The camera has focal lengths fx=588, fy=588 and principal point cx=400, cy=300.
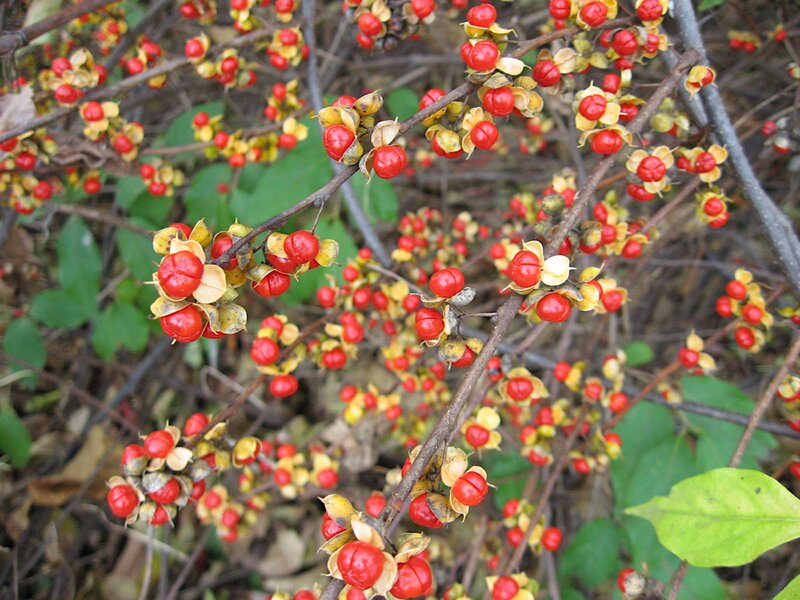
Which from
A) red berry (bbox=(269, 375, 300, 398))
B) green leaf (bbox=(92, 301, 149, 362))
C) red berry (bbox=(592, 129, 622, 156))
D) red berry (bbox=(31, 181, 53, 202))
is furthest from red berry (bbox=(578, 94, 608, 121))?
green leaf (bbox=(92, 301, 149, 362))

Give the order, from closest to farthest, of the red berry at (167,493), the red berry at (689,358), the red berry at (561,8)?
the red berry at (167,493) < the red berry at (561,8) < the red berry at (689,358)

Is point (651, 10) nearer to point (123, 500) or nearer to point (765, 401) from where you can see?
point (765, 401)

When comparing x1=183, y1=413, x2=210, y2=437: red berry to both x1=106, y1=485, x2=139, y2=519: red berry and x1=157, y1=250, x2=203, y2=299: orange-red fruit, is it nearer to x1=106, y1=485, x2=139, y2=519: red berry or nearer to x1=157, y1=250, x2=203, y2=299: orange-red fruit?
x1=106, y1=485, x2=139, y2=519: red berry

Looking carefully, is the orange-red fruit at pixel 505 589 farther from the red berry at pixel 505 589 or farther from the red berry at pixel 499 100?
the red berry at pixel 499 100

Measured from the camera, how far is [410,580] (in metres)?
1.12

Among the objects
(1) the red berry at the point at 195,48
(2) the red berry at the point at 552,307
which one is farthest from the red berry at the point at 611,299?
(1) the red berry at the point at 195,48

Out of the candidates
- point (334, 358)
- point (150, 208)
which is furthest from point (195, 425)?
point (150, 208)

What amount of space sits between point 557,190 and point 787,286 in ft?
2.45

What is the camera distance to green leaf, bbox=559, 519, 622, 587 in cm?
243

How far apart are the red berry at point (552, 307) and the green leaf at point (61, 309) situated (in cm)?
255

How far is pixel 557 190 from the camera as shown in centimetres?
199

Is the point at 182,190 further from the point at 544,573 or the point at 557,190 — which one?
the point at 544,573

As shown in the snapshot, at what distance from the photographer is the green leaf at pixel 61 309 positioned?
3018 mm

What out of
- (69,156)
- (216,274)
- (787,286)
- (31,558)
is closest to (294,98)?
(69,156)
